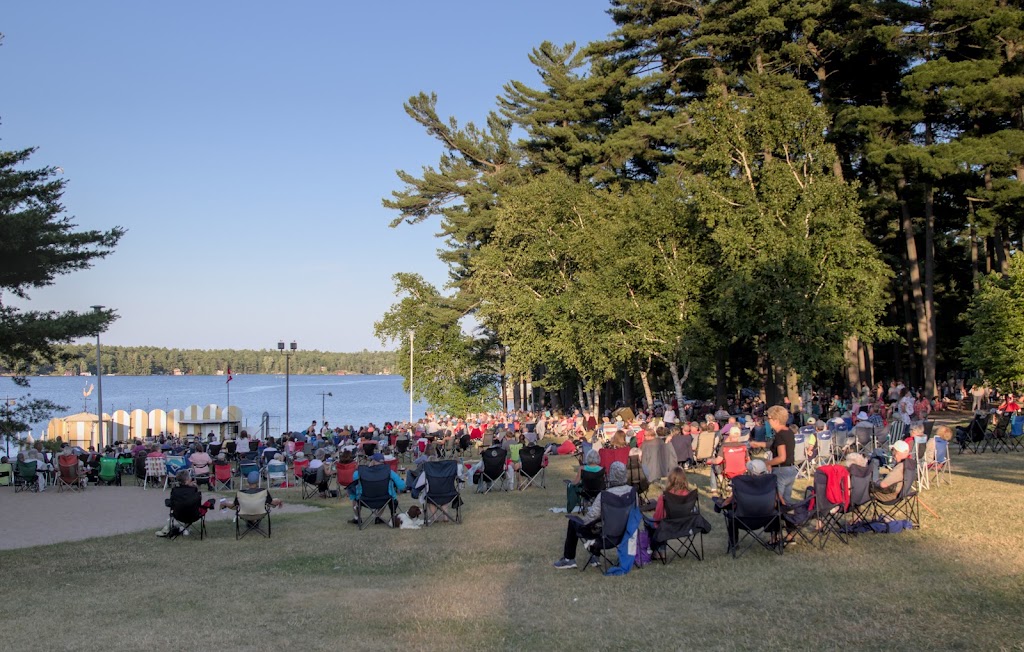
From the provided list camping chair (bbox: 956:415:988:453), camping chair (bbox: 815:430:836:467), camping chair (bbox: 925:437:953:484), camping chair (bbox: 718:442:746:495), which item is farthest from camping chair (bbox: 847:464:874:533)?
camping chair (bbox: 956:415:988:453)

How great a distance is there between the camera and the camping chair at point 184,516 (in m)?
12.5

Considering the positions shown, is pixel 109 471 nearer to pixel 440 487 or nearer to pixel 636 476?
pixel 440 487

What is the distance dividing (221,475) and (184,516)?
618 centimetres

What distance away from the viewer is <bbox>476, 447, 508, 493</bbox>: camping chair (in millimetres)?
16406

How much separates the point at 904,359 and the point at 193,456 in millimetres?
36231

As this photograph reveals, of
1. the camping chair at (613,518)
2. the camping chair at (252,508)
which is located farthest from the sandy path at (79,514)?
the camping chair at (613,518)

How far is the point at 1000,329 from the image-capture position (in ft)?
76.5

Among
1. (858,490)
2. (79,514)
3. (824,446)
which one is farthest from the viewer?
(79,514)

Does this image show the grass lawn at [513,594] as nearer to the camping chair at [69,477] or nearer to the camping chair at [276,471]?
the camping chair at [276,471]

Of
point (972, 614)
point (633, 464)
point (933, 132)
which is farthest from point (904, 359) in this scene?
point (972, 614)

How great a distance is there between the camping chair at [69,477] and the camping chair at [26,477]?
1.57 feet

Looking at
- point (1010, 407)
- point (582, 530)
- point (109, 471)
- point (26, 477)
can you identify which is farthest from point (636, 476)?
point (26, 477)

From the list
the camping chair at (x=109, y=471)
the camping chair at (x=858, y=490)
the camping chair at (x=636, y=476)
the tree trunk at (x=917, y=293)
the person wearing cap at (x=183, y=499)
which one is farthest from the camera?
the tree trunk at (x=917, y=293)

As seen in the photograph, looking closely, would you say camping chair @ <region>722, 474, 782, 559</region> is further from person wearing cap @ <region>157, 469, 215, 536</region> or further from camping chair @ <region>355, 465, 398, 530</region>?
person wearing cap @ <region>157, 469, 215, 536</region>
